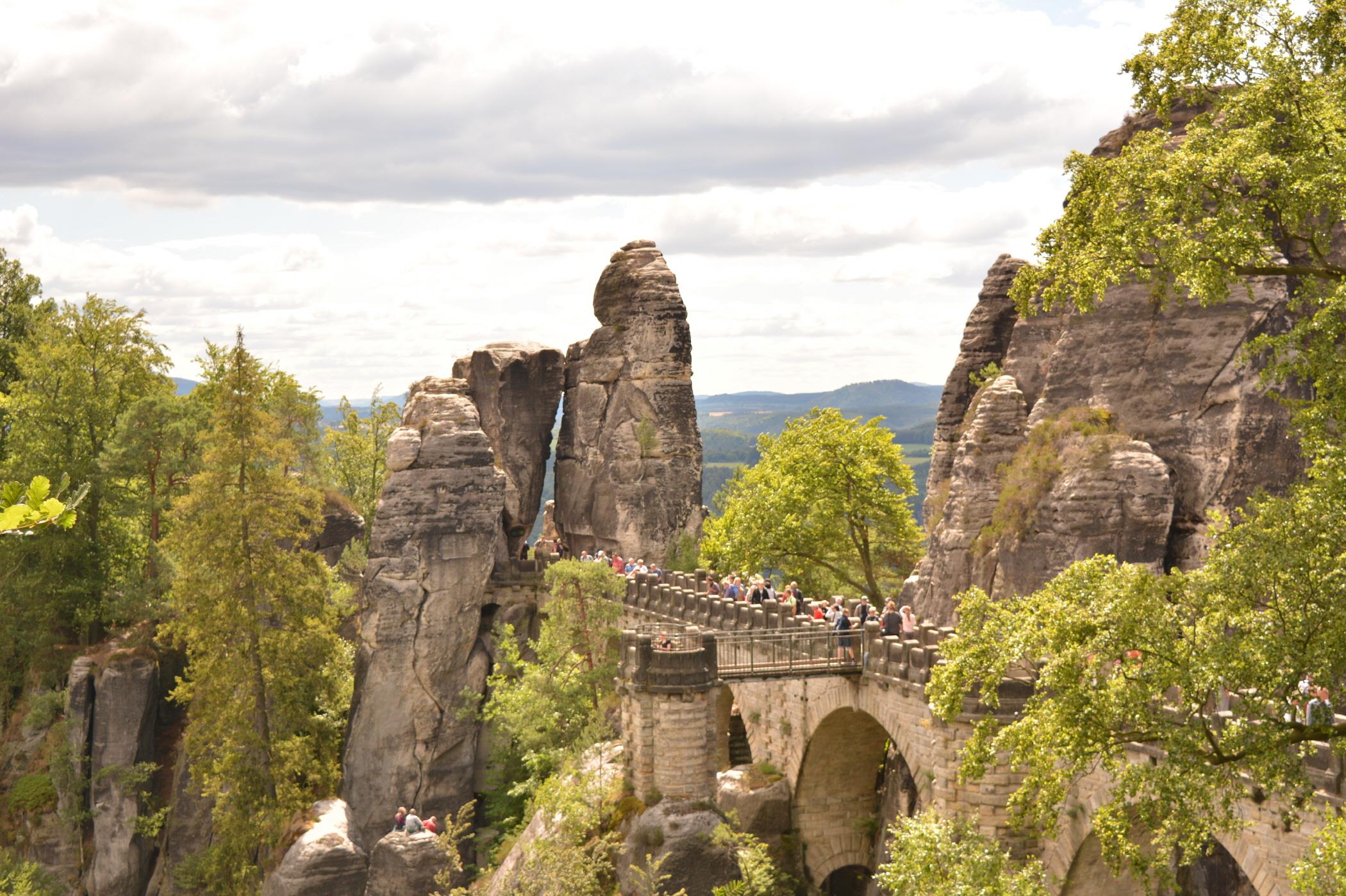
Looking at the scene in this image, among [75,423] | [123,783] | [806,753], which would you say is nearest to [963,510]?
[806,753]

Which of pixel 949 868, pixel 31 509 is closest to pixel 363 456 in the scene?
pixel 949 868

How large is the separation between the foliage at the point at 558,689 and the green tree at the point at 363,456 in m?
20.0

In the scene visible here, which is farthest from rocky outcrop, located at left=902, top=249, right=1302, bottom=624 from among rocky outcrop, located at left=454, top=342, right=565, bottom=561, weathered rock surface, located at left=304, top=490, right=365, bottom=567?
weathered rock surface, located at left=304, top=490, right=365, bottom=567

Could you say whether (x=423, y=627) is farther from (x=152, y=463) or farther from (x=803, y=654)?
(x=803, y=654)

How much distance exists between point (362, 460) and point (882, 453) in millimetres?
24978

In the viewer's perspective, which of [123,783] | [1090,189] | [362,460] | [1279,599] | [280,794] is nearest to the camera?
[1279,599]

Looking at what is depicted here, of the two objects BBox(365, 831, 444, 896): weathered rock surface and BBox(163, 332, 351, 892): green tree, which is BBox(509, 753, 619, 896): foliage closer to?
BBox(365, 831, 444, 896): weathered rock surface

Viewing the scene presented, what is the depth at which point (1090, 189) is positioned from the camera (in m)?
18.6

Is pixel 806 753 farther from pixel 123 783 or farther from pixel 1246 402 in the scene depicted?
pixel 123 783

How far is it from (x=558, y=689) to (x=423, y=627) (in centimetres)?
963

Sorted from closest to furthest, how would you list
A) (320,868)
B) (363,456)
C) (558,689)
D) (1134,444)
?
(1134,444)
(558,689)
(320,868)
(363,456)

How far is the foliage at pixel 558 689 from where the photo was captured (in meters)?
38.6

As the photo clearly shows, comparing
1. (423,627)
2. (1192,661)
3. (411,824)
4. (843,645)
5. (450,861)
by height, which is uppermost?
(1192,661)

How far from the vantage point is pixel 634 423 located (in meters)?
52.9
